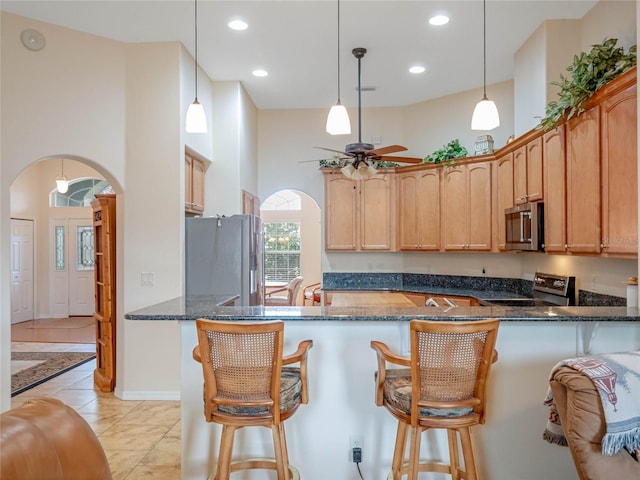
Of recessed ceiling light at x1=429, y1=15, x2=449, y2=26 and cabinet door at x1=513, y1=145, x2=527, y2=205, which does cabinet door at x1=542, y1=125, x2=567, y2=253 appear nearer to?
cabinet door at x1=513, y1=145, x2=527, y2=205

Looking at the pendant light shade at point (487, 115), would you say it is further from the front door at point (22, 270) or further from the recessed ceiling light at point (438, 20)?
the front door at point (22, 270)

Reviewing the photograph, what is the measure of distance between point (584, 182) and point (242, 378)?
2614 mm

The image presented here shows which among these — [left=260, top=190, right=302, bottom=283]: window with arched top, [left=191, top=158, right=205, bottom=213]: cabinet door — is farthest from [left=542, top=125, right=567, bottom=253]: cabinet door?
[left=260, top=190, right=302, bottom=283]: window with arched top

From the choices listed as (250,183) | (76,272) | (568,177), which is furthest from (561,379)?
(76,272)

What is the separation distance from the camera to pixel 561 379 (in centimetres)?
165

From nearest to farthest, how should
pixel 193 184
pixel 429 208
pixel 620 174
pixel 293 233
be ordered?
pixel 620 174 < pixel 193 184 < pixel 429 208 < pixel 293 233

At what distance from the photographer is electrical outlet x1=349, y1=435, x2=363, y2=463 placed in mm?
2385

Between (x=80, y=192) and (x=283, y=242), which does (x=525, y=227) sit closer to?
Result: (x=283, y=242)

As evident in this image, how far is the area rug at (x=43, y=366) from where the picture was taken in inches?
175

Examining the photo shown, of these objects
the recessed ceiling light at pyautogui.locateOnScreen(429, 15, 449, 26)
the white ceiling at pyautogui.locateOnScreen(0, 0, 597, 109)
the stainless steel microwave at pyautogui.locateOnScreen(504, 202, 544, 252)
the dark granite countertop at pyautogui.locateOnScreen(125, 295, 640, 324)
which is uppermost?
the white ceiling at pyautogui.locateOnScreen(0, 0, 597, 109)

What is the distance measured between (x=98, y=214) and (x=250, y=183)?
6.47 ft

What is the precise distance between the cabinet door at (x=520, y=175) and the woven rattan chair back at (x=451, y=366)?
2.59m

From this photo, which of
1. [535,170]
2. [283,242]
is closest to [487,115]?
[535,170]

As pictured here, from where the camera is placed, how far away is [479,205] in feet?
16.3
